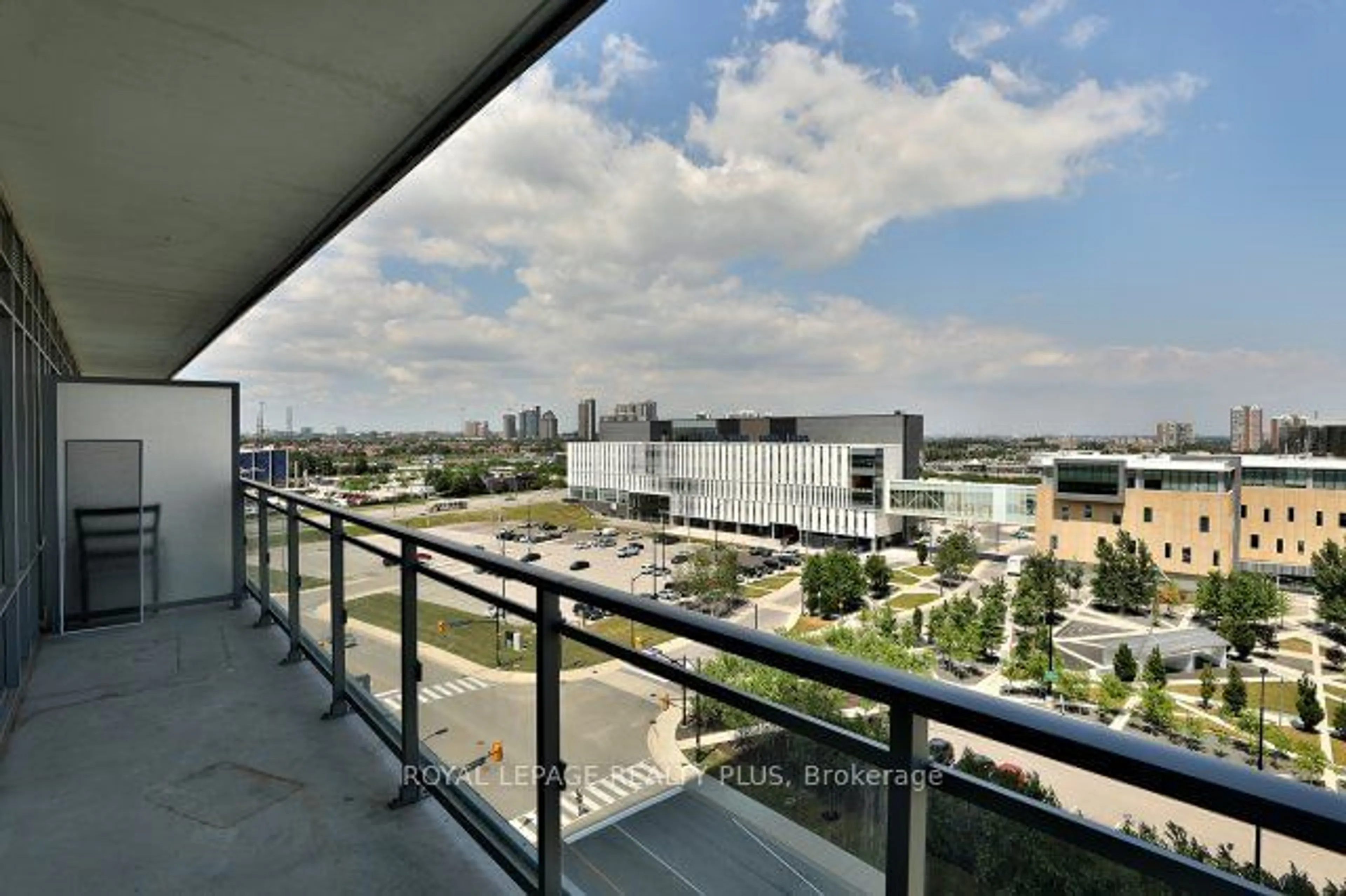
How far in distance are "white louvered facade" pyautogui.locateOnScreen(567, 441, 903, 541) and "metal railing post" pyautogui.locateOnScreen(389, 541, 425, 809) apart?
42543mm

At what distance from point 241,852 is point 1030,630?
1219 inches

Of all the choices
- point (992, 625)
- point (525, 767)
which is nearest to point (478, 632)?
point (525, 767)

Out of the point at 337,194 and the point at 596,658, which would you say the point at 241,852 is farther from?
the point at 337,194

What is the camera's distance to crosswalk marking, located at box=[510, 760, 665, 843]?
1766mm

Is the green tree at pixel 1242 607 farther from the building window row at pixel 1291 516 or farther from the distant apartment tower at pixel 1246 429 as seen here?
the distant apartment tower at pixel 1246 429

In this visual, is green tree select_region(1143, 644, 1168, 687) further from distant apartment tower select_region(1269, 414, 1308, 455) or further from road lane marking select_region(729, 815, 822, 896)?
distant apartment tower select_region(1269, 414, 1308, 455)

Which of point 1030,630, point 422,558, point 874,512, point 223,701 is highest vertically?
point 422,558

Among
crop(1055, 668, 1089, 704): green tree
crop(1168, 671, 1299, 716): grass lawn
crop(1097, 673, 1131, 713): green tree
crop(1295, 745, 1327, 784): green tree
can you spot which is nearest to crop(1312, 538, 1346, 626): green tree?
crop(1168, 671, 1299, 716): grass lawn

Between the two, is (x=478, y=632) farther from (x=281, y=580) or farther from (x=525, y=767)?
(x=281, y=580)

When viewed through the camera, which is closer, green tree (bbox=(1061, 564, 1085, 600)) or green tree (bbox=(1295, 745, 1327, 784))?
green tree (bbox=(1295, 745, 1327, 784))

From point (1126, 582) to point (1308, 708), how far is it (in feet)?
41.2

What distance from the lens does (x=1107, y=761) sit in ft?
2.65

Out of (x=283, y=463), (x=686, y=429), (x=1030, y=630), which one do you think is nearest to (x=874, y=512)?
(x=1030, y=630)

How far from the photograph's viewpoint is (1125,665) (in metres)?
21.6
